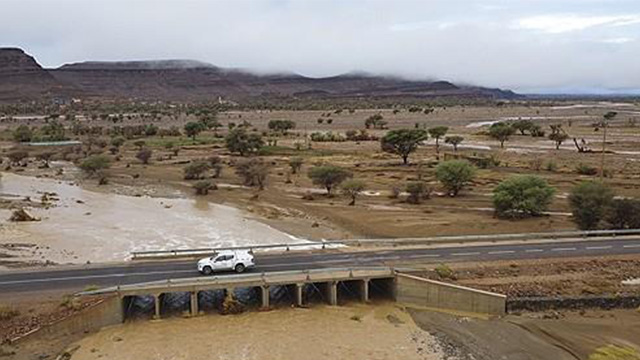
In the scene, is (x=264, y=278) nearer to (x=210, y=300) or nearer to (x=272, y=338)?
(x=210, y=300)

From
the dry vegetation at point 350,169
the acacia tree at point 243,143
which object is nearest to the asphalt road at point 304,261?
the dry vegetation at point 350,169

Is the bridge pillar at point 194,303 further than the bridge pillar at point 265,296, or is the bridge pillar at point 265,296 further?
the bridge pillar at point 265,296

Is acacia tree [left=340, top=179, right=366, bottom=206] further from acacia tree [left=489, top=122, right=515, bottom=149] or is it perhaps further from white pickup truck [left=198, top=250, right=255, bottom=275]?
acacia tree [left=489, top=122, right=515, bottom=149]

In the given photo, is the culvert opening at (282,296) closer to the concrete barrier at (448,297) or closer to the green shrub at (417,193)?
the concrete barrier at (448,297)


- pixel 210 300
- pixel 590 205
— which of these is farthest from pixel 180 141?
pixel 210 300

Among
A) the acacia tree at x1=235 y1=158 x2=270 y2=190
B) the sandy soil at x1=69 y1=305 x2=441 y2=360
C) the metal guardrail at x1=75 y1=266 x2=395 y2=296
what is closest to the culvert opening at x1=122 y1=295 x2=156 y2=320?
the sandy soil at x1=69 y1=305 x2=441 y2=360
